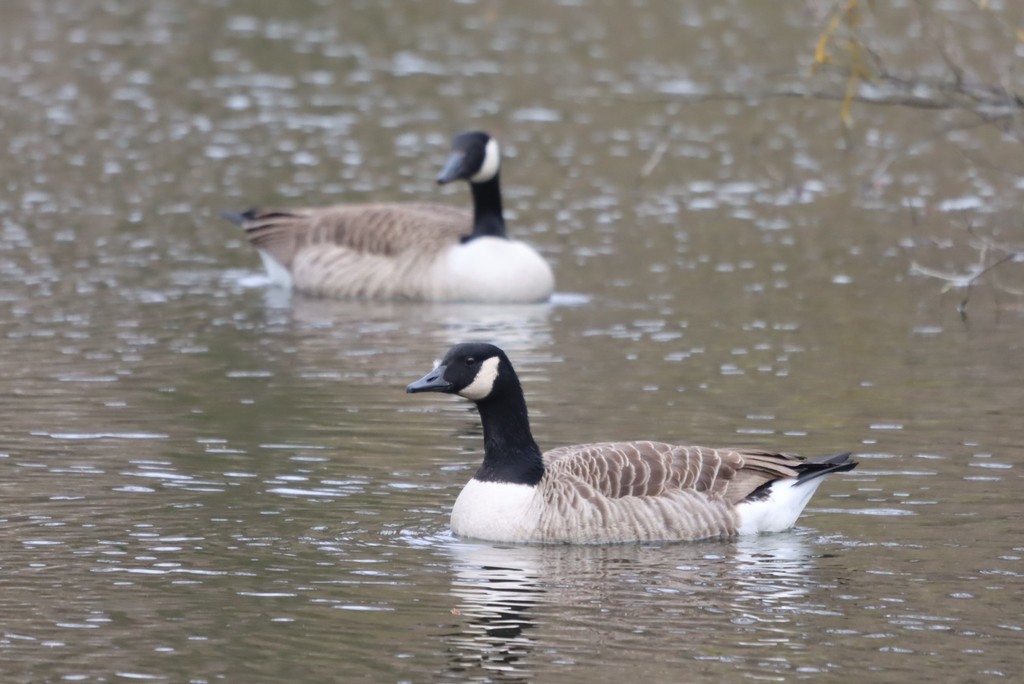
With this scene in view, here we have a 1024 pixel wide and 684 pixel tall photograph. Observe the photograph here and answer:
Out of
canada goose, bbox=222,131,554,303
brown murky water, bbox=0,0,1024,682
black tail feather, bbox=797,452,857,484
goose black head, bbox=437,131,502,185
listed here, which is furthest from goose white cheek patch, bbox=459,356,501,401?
goose black head, bbox=437,131,502,185

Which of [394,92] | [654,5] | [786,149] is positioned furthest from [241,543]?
[654,5]

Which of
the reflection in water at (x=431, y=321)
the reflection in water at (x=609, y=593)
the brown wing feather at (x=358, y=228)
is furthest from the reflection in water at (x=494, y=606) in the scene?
the brown wing feather at (x=358, y=228)

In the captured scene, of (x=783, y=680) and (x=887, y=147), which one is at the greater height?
(x=887, y=147)

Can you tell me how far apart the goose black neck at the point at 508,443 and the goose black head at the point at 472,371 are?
3.4 inches

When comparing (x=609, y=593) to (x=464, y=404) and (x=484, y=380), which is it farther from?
(x=464, y=404)

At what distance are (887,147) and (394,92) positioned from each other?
962cm

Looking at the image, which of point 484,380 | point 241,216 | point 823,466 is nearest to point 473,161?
point 241,216

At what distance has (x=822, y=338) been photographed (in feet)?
63.5

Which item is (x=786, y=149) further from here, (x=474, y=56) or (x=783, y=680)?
(x=783, y=680)

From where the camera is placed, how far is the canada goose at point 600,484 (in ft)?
40.9

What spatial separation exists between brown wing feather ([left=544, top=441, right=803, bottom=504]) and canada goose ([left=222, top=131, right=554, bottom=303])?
29.1 ft

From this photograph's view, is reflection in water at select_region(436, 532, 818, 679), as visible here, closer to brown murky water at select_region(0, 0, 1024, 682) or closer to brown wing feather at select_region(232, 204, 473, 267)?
brown murky water at select_region(0, 0, 1024, 682)

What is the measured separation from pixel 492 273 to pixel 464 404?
15.7 feet

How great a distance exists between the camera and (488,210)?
22594mm
